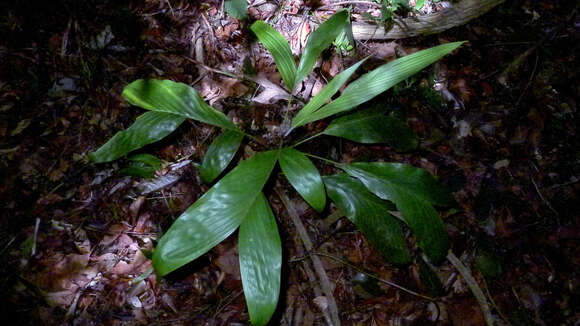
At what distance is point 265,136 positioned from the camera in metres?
1.59

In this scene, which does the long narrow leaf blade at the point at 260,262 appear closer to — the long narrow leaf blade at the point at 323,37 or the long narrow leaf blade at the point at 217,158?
the long narrow leaf blade at the point at 217,158

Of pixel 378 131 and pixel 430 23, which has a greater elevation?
pixel 430 23

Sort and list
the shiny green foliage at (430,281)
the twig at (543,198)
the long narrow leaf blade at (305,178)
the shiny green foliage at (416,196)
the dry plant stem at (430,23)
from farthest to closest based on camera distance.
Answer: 1. the dry plant stem at (430,23)
2. the twig at (543,198)
3. the shiny green foliage at (430,281)
4. the shiny green foliage at (416,196)
5. the long narrow leaf blade at (305,178)

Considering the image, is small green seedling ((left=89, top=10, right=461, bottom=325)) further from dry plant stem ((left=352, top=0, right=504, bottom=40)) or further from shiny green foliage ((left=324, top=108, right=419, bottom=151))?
dry plant stem ((left=352, top=0, right=504, bottom=40))

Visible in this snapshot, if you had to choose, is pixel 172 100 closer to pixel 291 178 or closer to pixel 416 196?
pixel 291 178

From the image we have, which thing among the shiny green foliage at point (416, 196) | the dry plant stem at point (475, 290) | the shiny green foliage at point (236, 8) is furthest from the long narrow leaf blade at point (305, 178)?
the shiny green foliage at point (236, 8)

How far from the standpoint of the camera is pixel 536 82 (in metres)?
1.76

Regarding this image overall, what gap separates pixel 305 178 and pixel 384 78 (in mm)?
468

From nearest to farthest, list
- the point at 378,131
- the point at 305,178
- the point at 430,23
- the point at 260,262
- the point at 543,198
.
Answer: the point at 260,262 → the point at 305,178 → the point at 378,131 → the point at 543,198 → the point at 430,23

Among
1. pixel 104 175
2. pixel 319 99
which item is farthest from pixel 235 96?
pixel 104 175

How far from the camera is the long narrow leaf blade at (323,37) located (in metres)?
1.40

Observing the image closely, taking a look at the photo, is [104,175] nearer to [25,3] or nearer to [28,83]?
[28,83]

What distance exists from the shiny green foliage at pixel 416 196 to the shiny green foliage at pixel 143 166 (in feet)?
2.85

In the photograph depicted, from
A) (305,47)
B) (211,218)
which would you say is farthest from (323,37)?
(211,218)
